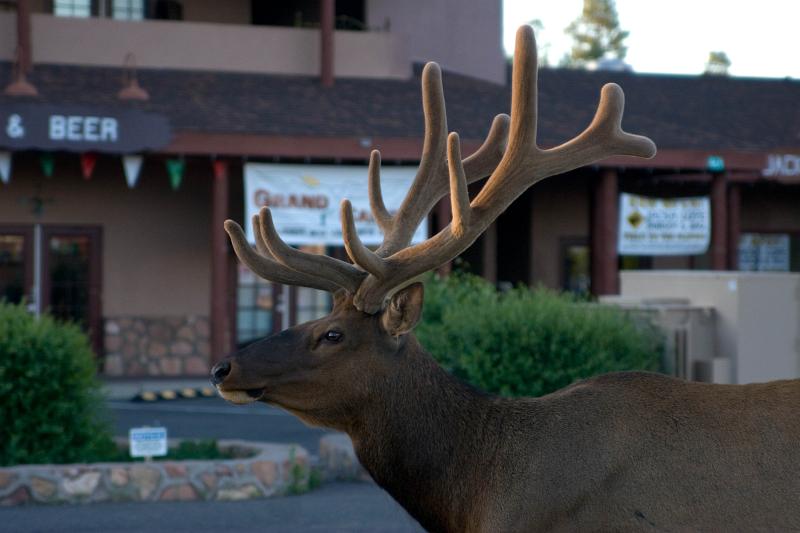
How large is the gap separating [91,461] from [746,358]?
17.3ft

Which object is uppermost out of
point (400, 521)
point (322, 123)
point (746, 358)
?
point (322, 123)

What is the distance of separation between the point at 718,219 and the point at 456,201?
48.0 feet

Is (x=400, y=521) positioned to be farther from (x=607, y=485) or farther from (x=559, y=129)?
(x=559, y=129)

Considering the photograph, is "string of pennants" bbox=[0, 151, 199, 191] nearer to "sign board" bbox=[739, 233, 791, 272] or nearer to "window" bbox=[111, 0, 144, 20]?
"window" bbox=[111, 0, 144, 20]

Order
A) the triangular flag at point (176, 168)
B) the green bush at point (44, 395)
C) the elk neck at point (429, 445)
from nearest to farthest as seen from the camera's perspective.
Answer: the elk neck at point (429, 445), the green bush at point (44, 395), the triangular flag at point (176, 168)

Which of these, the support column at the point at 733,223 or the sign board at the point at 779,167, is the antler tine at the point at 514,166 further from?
the support column at the point at 733,223

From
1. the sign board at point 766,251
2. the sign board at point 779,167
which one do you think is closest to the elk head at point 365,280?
the sign board at point 779,167

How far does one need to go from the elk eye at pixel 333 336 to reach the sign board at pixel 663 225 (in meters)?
14.2

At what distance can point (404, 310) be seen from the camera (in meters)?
4.13

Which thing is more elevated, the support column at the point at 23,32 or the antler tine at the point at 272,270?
the support column at the point at 23,32

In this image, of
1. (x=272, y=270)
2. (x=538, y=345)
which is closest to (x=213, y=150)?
(x=538, y=345)

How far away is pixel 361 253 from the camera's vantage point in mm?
4090

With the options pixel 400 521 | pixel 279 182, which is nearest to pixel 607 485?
pixel 400 521

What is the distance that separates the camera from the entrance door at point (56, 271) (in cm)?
1675
